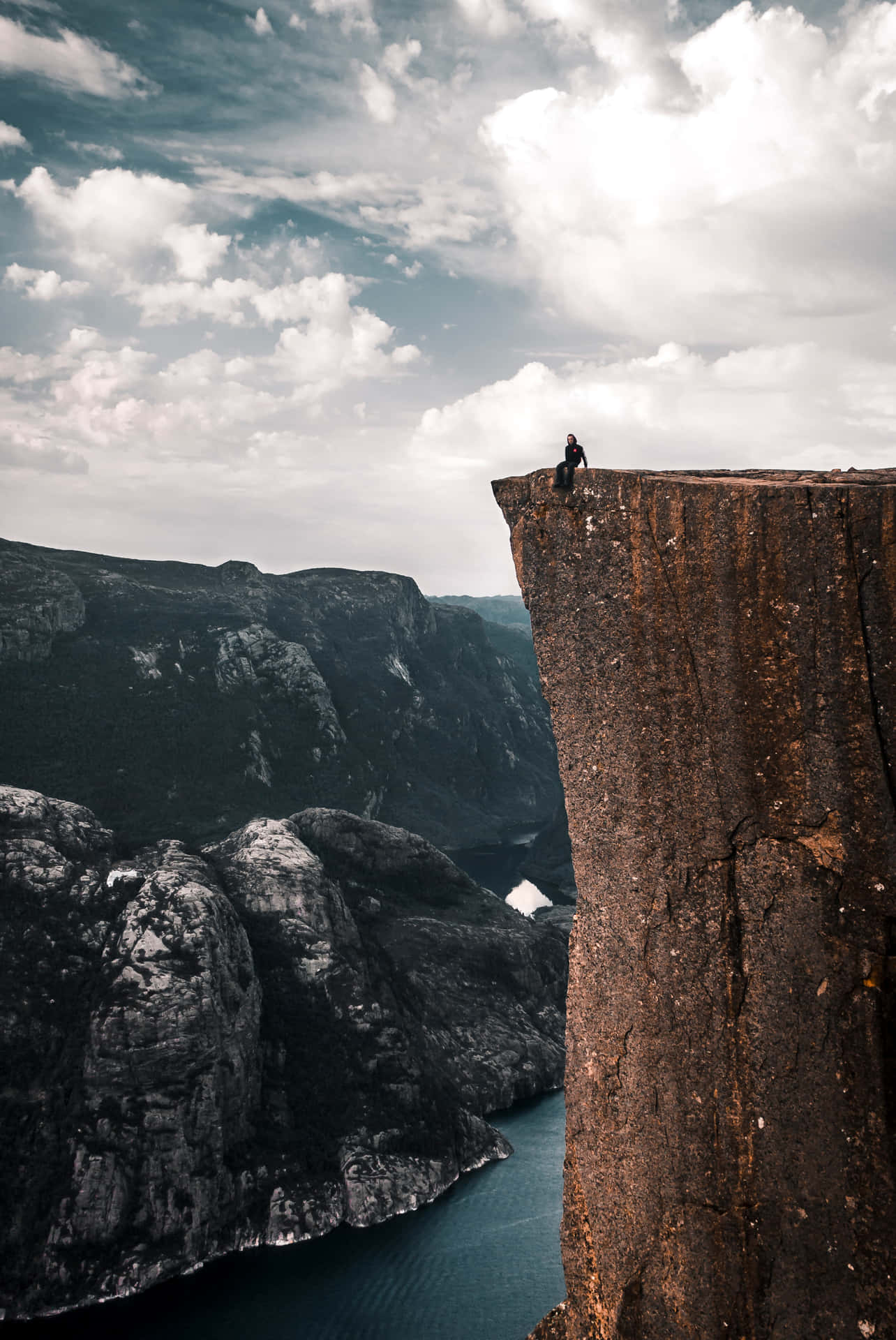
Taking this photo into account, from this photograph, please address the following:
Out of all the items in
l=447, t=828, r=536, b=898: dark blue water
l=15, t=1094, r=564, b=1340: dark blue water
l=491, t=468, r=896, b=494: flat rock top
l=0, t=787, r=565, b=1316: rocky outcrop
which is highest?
l=491, t=468, r=896, b=494: flat rock top

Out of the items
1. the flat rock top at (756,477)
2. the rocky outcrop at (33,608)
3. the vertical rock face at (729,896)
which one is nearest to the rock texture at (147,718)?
the rocky outcrop at (33,608)

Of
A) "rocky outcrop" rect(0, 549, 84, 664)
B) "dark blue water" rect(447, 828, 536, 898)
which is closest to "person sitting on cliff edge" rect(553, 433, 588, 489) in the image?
"dark blue water" rect(447, 828, 536, 898)

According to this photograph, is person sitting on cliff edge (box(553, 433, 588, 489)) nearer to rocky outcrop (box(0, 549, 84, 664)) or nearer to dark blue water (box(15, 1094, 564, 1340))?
dark blue water (box(15, 1094, 564, 1340))

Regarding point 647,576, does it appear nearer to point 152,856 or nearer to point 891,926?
point 891,926

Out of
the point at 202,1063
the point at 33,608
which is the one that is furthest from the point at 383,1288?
the point at 33,608

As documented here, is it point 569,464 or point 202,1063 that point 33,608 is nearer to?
point 202,1063

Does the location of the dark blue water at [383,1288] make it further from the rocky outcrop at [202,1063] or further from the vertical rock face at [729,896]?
the vertical rock face at [729,896]
